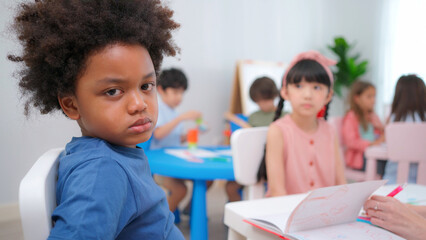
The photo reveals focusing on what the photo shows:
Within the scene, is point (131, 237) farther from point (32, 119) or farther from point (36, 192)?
point (32, 119)

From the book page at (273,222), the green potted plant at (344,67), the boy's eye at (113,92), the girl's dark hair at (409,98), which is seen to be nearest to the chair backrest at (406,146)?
the girl's dark hair at (409,98)

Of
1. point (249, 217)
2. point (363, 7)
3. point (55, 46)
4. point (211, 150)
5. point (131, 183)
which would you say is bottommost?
point (211, 150)

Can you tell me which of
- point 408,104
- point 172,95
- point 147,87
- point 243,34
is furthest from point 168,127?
point 243,34

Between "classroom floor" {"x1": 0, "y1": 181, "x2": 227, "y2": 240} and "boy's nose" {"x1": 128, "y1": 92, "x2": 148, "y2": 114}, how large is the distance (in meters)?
0.24

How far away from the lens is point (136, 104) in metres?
0.59

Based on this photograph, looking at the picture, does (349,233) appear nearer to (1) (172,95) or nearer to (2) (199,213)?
(2) (199,213)

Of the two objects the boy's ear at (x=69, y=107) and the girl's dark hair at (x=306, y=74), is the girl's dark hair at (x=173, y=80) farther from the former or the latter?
the boy's ear at (x=69, y=107)

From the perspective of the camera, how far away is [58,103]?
2.18ft

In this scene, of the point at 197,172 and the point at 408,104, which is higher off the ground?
the point at 408,104

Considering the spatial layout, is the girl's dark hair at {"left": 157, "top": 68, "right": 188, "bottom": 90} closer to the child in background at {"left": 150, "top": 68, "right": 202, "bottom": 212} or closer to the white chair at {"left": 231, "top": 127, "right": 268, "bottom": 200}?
the child in background at {"left": 150, "top": 68, "right": 202, "bottom": 212}

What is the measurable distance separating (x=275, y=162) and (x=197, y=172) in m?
0.42

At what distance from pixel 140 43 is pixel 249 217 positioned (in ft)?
1.39

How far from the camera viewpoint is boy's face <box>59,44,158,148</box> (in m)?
0.58

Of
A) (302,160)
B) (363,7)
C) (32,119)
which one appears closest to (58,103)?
(32,119)
